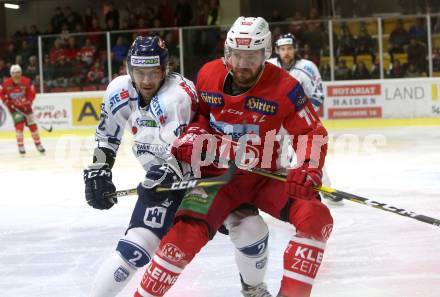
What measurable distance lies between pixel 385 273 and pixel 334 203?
1.91m

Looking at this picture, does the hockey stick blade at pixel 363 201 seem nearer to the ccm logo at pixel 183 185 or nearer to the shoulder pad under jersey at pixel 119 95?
the ccm logo at pixel 183 185

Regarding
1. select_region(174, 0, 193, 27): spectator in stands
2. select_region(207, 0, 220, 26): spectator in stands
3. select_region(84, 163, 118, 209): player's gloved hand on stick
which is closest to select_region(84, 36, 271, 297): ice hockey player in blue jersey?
select_region(84, 163, 118, 209): player's gloved hand on stick

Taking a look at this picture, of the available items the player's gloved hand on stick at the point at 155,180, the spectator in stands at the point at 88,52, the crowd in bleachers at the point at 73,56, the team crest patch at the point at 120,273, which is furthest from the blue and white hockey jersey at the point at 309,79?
the spectator in stands at the point at 88,52

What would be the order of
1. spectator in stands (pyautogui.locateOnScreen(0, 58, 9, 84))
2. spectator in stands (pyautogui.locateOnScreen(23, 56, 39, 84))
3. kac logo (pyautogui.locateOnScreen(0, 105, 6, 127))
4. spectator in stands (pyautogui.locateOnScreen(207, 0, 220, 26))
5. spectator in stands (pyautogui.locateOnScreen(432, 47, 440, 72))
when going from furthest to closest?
spectator in stands (pyautogui.locateOnScreen(207, 0, 220, 26))
spectator in stands (pyautogui.locateOnScreen(0, 58, 9, 84))
spectator in stands (pyautogui.locateOnScreen(23, 56, 39, 84))
kac logo (pyautogui.locateOnScreen(0, 105, 6, 127))
spectator in stands (pyautogui.locateOnScreen(432, 47, 440, 72))

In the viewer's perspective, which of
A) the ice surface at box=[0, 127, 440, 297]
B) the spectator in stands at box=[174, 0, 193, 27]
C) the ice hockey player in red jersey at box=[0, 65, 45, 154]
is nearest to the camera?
the ice surface at box=[0, 127, 440, 297]

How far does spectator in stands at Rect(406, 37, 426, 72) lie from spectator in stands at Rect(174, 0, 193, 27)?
4092 mm

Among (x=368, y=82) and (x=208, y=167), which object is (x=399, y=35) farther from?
(x=208, y=167)

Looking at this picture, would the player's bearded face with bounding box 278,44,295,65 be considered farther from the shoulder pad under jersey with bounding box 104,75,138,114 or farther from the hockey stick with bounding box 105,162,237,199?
the hockey stick with bounding box 105,162,237,199

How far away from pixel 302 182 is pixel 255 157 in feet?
1.38

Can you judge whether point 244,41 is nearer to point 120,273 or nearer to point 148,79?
point 148,79

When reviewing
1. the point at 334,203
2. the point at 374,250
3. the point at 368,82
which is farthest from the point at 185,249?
the point at 368,82

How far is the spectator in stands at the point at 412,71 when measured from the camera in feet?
41.5

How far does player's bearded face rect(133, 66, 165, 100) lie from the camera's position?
10.4 feet

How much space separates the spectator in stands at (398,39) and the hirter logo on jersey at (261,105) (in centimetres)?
1010
